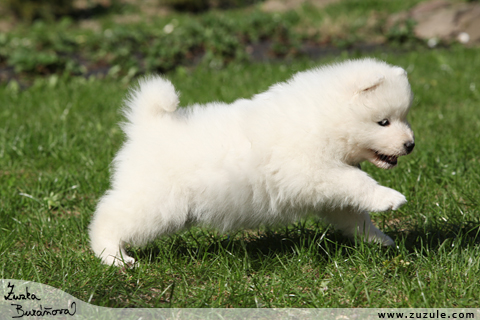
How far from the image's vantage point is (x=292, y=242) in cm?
289

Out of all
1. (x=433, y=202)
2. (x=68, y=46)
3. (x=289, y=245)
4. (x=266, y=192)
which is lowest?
(x=68, y=46)

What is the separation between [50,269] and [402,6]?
36.4ft

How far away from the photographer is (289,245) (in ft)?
9.37

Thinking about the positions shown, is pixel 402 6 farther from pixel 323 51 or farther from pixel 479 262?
pixel 479 262

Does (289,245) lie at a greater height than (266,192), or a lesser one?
lesser

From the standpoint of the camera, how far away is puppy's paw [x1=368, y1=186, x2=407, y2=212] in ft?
7.46

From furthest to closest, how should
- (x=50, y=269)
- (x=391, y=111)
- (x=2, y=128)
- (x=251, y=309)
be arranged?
(x=2, y=128), (x=50, y=269), (x=391, y=111), (x=251, y=309)

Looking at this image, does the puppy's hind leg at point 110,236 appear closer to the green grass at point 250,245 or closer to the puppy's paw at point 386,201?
the green grass at point 250,245

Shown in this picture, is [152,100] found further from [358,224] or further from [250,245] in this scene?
[358,224]

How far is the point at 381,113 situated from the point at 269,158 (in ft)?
1.98

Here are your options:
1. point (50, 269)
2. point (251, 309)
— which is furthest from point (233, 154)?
point (50, 269)

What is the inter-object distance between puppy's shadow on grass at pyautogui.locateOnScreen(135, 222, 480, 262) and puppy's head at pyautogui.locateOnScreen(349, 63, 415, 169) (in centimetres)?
55

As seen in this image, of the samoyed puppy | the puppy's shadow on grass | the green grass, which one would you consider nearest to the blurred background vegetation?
the green grass

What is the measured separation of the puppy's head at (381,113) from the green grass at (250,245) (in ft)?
1.85
